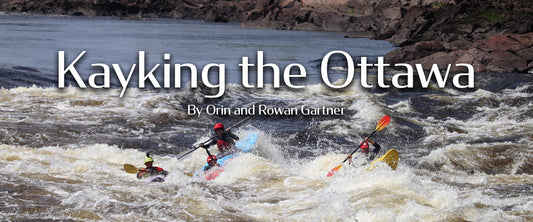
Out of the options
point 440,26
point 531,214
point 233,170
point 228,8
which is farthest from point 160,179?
point 228,8

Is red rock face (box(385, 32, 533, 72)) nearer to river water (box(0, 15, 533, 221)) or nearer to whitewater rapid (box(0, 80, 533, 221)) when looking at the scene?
river water (box(0, 15, 533, 221))

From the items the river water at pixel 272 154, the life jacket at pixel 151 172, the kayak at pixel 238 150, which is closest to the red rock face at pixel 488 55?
the river water at pixel 272 154

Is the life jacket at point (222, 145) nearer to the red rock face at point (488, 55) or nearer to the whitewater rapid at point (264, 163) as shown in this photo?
the whitewater rapid at point (264, 163)

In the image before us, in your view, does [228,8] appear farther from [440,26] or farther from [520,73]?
[520,73]

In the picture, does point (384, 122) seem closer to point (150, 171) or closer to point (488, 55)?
point (150, 171)

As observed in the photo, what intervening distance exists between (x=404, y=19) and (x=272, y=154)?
149 ft

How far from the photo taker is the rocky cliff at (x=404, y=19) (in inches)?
1206

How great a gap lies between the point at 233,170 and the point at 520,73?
20.8 m

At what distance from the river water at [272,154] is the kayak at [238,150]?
0.17 metres

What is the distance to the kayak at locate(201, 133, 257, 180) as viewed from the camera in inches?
443

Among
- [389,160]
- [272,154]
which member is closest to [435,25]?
[272,154]

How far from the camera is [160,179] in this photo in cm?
1076

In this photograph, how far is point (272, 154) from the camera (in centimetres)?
1348

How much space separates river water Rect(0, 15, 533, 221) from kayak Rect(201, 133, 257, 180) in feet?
0.55
